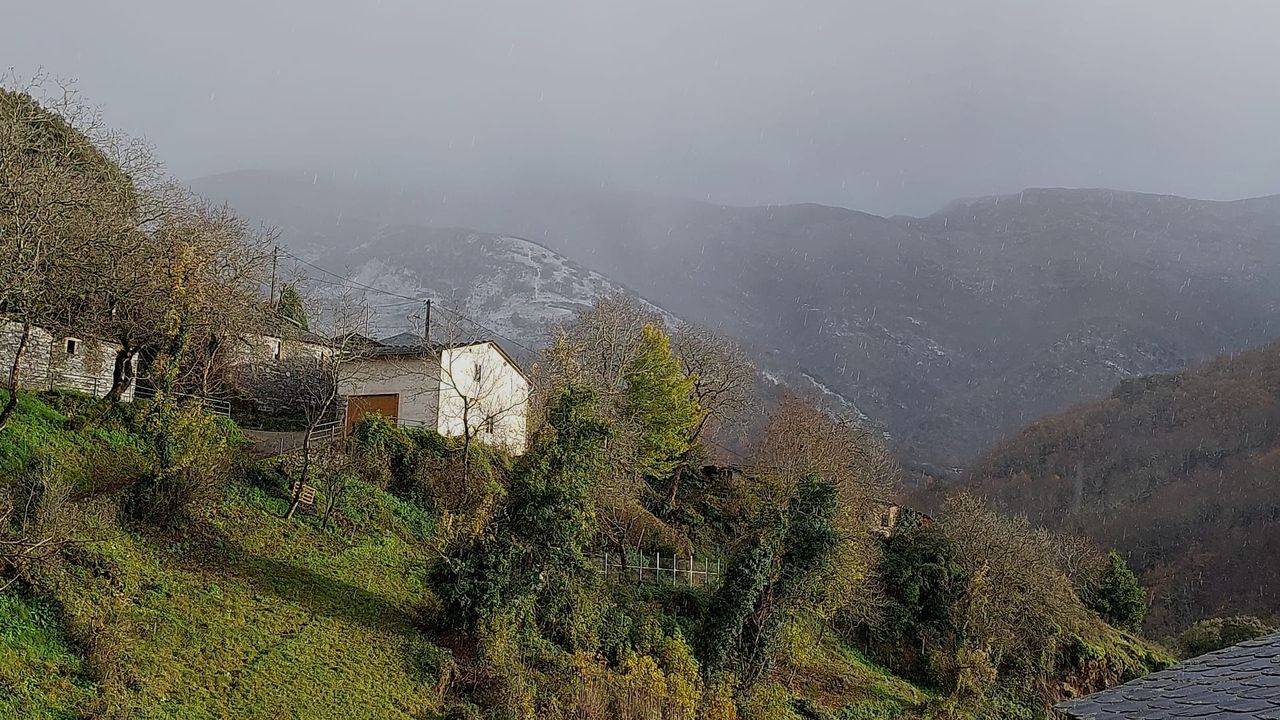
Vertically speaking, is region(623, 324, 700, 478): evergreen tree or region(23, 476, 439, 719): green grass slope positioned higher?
region(623, 324, 700, 478): evergreen tree

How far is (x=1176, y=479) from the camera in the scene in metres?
87.4

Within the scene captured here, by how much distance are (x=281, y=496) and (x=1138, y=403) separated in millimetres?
108266

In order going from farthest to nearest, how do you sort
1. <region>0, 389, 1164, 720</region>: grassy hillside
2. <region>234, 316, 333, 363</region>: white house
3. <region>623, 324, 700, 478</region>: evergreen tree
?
<region>623, 324, 700, 478</region>: evergreen tree → <region>234, 316, 333, 363</region>: white house → <region>0, 389, 1164, 720</region>: grassy hillside

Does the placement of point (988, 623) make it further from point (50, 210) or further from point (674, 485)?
point (50, 210)

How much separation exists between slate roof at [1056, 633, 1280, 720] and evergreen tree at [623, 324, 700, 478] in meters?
25.2

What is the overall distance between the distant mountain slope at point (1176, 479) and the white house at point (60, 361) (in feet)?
218

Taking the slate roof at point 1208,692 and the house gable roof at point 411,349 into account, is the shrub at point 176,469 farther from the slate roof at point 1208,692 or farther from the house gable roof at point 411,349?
the slate roof at point 1208,692

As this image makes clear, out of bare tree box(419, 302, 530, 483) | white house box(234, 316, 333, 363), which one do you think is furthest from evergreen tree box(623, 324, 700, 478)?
white house box(234, 316, 333, 363)

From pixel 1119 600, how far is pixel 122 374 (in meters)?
42.0

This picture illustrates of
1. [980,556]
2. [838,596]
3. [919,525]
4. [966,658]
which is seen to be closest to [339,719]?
[838,596]

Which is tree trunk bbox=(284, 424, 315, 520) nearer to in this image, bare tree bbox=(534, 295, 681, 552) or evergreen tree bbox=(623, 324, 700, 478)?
bare tree bbox=(534, 295, 681, 552)

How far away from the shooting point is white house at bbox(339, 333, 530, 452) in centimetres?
2850

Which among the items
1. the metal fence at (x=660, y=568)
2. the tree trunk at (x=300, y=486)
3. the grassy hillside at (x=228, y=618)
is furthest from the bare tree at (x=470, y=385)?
the grassy hillside at (x=228, y=618)

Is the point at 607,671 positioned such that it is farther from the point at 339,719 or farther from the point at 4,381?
the point at 4,381
